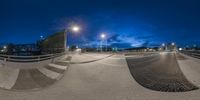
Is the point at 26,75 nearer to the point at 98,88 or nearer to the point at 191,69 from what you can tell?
the point at 98,88

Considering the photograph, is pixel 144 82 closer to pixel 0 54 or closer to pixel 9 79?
pixel 9 79

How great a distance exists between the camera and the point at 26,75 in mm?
3023

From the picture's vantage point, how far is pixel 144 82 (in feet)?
10.2

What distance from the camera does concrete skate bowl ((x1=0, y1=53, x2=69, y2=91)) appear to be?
2928mm

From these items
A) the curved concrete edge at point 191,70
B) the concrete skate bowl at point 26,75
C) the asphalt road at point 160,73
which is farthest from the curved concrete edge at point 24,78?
the curved concrete edge at point 191,70

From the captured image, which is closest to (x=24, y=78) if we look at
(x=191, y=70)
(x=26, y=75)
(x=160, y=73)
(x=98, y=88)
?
(x=26, y=75)

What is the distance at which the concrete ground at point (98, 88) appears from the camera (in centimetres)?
288

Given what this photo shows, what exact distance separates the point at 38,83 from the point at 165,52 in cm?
256

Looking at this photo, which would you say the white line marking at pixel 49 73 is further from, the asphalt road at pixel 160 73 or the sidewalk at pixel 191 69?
the sidewalk at pixel 191 69

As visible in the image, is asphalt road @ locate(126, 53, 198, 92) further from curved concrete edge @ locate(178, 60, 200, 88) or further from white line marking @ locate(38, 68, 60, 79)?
white line marking @ locate(38, 68, 60, 79)

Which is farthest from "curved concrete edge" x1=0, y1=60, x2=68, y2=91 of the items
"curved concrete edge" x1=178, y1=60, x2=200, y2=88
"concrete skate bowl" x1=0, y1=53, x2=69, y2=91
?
"curved concrete edge" x1=178, y1=60, x2=200, y2=88

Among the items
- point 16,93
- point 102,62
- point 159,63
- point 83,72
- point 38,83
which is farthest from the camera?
point 102,62

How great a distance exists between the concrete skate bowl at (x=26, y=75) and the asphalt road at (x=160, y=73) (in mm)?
1534

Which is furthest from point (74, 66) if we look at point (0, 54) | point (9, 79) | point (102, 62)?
point (0, 54)
